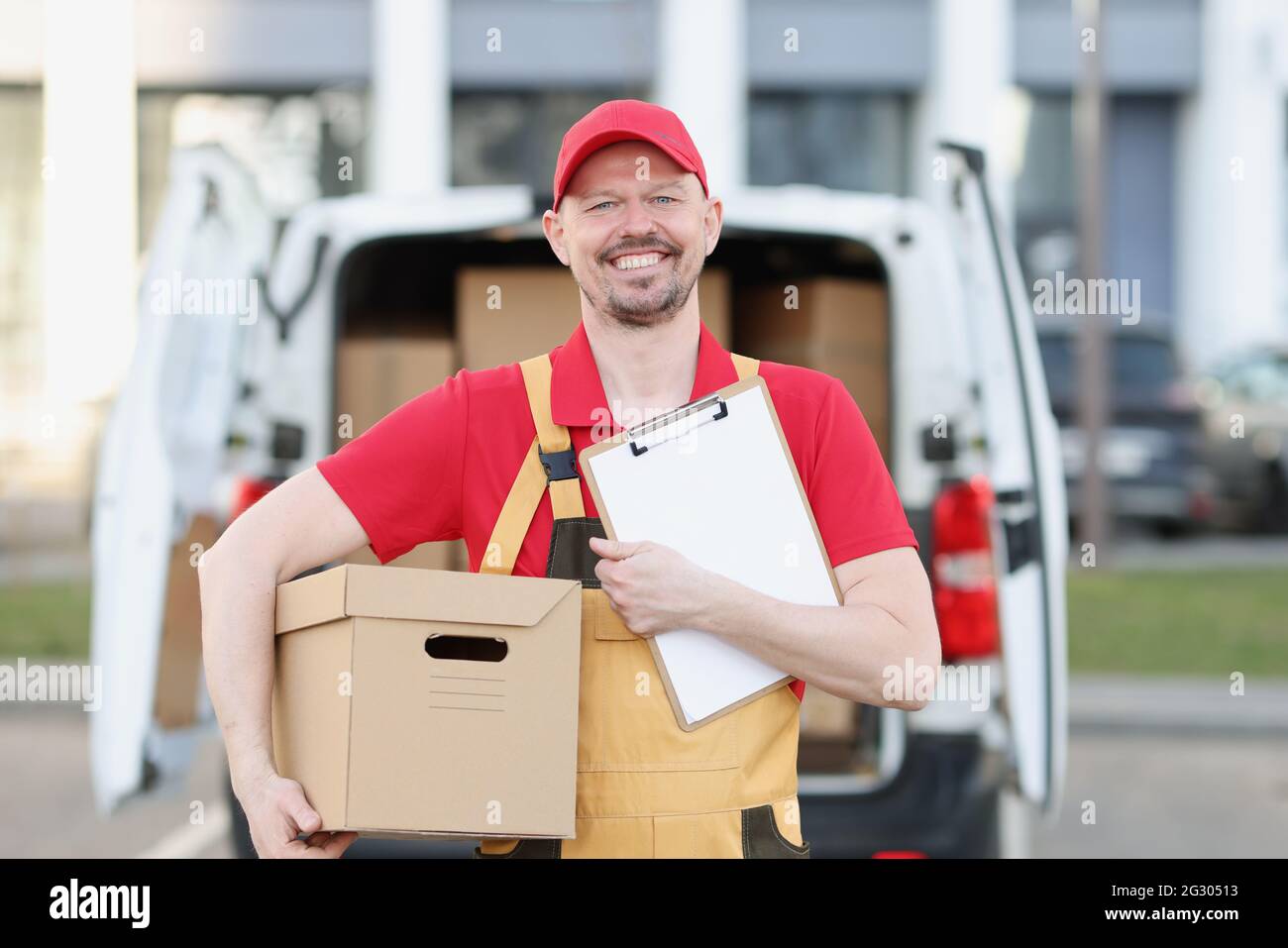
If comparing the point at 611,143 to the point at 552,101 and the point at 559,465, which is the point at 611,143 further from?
the point at 552,101

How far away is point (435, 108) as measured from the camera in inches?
597

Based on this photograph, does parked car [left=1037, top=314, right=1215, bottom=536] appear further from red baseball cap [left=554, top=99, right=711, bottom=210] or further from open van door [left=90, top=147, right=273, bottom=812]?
red baseball cap [left=554, top=99, right=711, bottom=210]

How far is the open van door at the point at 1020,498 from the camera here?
3303 millimetres

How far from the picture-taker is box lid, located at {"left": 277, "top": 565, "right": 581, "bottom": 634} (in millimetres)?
1921

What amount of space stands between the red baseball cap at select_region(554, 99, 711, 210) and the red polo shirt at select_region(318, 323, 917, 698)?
28 cm

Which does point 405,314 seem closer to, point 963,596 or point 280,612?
point 963,596

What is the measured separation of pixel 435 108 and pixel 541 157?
134cm

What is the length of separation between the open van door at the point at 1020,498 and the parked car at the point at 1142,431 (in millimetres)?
9054

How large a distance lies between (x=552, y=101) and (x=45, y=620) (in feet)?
27.7

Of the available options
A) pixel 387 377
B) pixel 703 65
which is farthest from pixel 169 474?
pixel 703 65

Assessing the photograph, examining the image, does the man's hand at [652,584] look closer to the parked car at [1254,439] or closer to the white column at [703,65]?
the parked car at [1254,439]

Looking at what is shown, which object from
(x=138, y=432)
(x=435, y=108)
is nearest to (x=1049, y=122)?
(x=435, y=108)

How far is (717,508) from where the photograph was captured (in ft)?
6.73

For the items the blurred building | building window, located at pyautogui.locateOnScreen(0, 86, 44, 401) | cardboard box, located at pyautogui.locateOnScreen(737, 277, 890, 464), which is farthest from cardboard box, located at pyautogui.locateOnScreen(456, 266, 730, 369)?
building window, located at pyautogui.locateOnScreen(0, 86, 44, 401)
